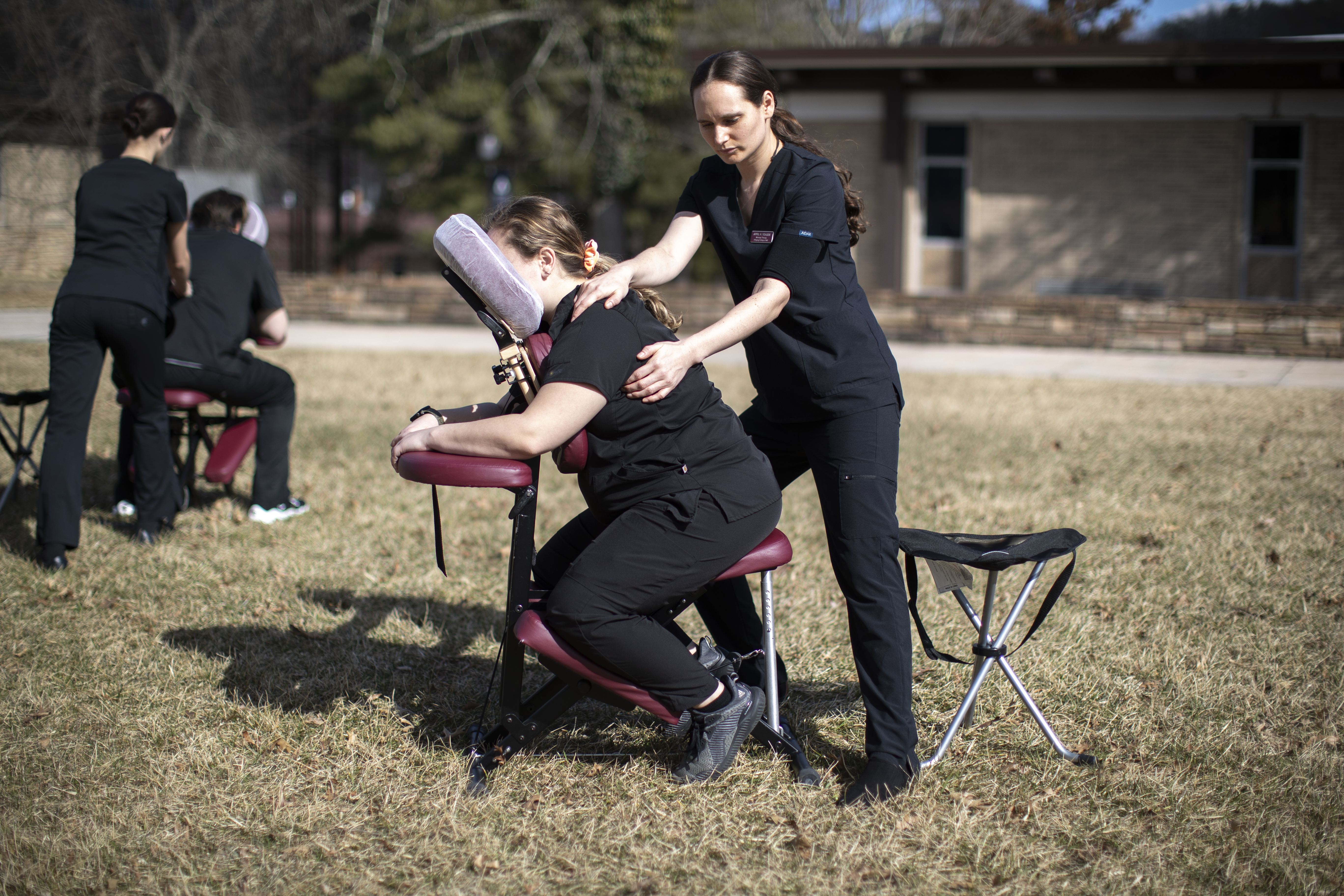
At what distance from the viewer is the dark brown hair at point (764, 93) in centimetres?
297

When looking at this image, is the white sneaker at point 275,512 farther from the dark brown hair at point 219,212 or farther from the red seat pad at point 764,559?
the red seat pad at point 764,559

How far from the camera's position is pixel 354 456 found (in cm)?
756

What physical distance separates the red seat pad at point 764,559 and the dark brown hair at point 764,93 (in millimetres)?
912

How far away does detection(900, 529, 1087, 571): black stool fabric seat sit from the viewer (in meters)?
3.03

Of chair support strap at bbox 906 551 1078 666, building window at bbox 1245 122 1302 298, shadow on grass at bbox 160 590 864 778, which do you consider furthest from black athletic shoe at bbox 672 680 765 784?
building window at bbox 1245 122 1302 298

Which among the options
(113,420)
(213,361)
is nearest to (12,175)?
(113,420)

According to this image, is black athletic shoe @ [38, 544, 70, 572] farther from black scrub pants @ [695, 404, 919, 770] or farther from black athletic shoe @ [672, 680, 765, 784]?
black scrub pants @ [695, 404, 919, 770]

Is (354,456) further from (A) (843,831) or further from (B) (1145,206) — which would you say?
(B) (1145,206)

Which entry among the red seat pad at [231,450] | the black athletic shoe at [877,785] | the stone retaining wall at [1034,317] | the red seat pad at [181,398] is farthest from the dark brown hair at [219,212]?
the stone retaining wall at [1034,317]

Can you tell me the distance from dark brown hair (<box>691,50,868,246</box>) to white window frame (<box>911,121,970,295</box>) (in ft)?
53.8

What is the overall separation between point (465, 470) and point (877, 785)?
145 centimetres

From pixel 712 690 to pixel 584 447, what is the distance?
784 millimetres

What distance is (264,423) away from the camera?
596 centimetres

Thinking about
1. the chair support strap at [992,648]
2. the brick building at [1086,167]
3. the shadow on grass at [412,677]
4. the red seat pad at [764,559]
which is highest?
the brick building at [1086,167]
